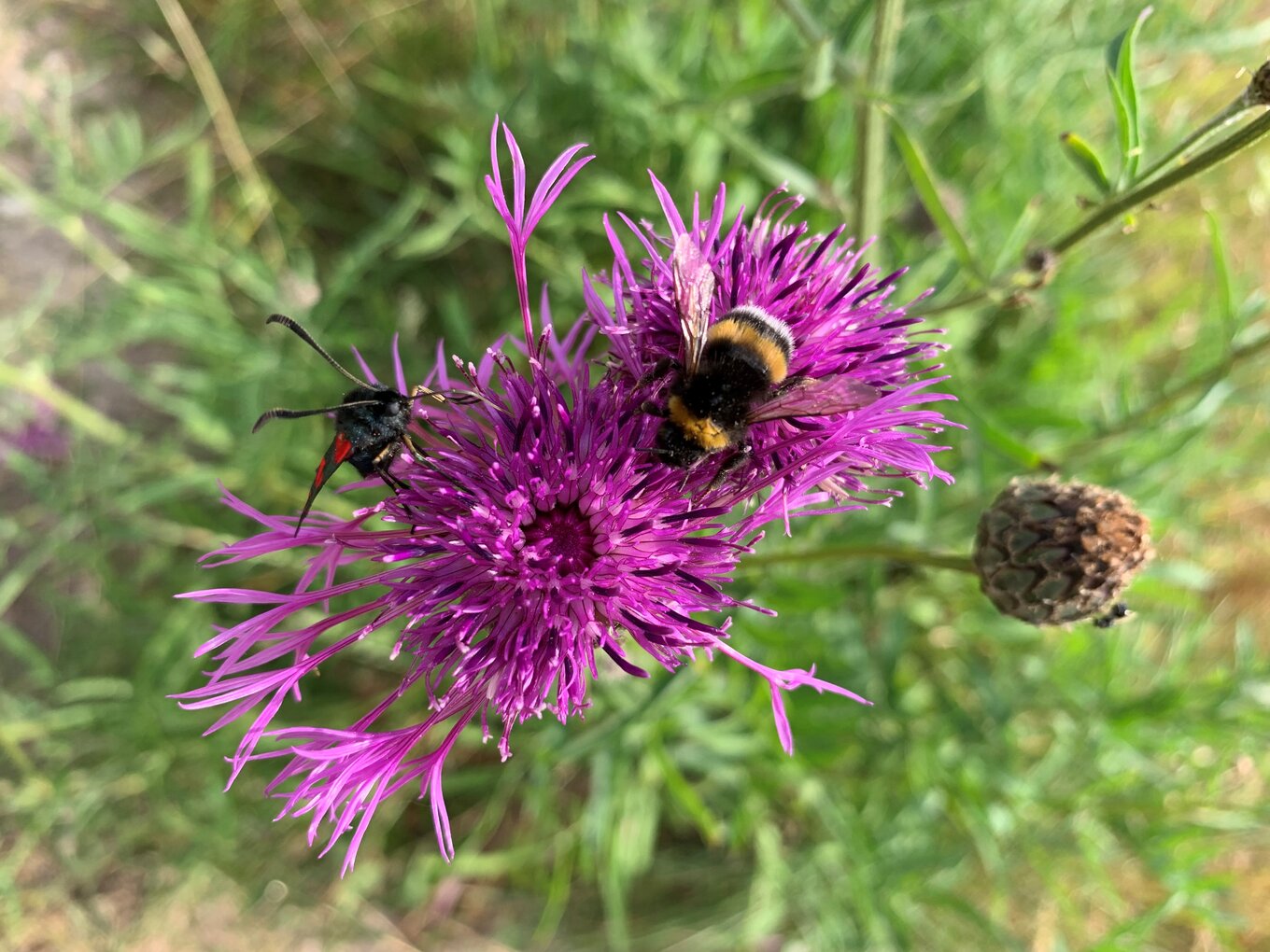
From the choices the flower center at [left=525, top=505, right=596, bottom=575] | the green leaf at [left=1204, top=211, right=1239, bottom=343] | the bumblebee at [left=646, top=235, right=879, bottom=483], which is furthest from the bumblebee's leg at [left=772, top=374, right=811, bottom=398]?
the green leaf at [left=1204, top=211, right=1239, bottom=343]

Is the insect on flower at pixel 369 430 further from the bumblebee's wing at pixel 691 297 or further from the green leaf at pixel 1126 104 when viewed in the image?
the green leaf at pixel 1126 104

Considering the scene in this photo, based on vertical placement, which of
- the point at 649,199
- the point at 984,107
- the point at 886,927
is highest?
the point at 984,107

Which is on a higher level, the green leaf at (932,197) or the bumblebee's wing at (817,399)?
the green leaf at (932,197)

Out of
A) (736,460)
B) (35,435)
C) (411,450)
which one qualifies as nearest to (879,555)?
(736,460)

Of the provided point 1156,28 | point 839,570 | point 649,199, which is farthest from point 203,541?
point 1156,28

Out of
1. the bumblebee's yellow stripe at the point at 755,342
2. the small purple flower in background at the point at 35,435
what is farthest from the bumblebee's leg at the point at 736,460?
the small purple flower in background at the point at 35,435

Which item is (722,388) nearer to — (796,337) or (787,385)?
(787,385)

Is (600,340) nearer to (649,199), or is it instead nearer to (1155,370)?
(649,199)
